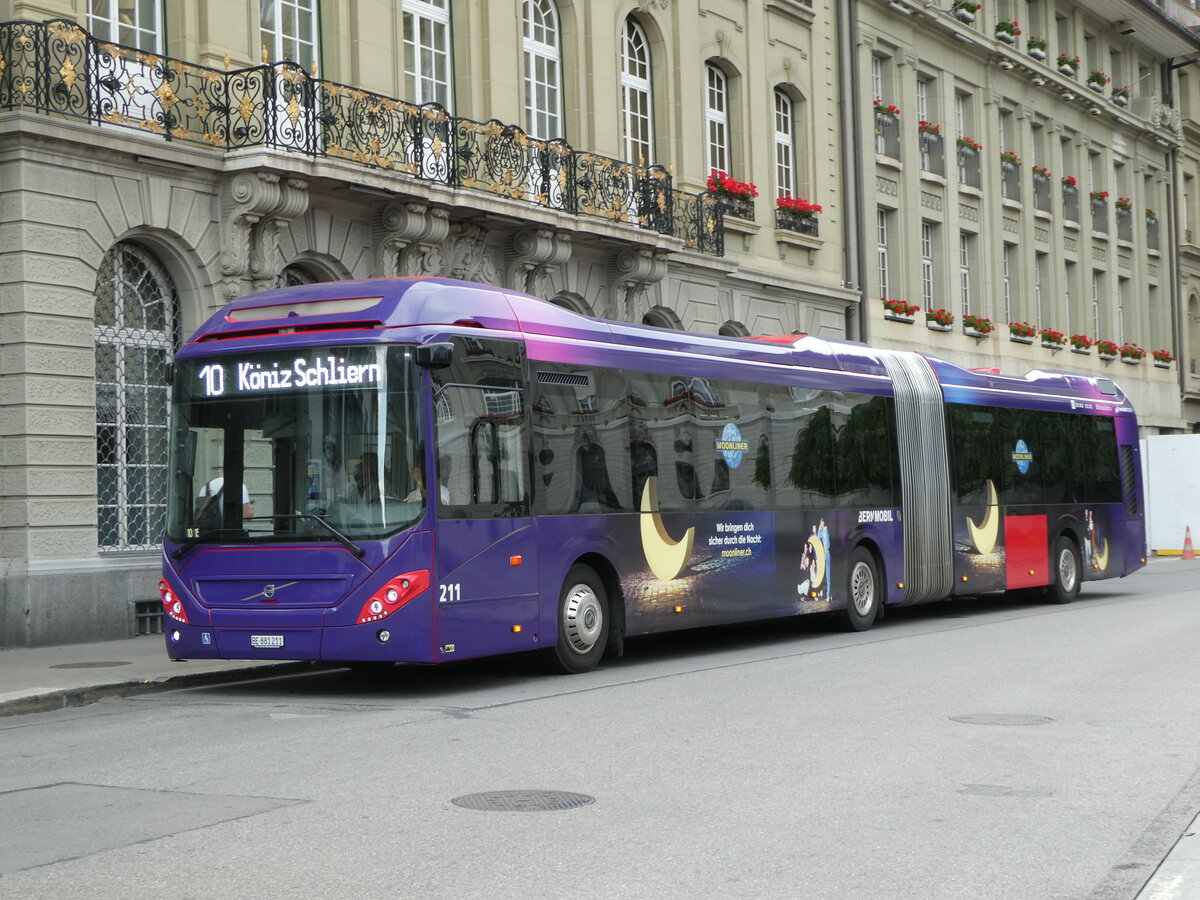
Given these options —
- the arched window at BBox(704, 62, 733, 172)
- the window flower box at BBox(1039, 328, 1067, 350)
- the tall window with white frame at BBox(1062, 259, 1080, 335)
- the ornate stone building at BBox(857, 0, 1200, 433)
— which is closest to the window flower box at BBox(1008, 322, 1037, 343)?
the ornate stone building at BBox(857, 0, 1200, 433)

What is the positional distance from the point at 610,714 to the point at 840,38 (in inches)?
980

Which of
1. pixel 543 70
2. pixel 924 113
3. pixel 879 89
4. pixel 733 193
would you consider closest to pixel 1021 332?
pixel 924 113

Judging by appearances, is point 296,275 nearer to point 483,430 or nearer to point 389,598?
point 483,430

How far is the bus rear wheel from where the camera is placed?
939 inches

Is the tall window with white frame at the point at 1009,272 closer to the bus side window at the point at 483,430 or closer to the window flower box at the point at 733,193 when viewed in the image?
the window flower box at the point at 733,193

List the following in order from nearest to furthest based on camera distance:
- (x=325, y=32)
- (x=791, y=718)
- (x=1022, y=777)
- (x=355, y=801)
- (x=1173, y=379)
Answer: (x=355, y=801) → (x=1022, y=777) → (x=791, y=718) → (x=325, y=32) → (x=1173, y=379)

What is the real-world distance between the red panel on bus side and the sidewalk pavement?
1052 centimetres

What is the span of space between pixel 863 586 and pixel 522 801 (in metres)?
11.9

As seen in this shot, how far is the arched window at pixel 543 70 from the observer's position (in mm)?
25141

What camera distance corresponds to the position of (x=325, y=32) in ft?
70.2

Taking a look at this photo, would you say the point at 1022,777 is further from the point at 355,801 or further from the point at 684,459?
the point at 684,459

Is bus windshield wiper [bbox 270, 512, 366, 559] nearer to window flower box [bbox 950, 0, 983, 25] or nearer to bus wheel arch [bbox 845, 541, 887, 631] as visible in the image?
bus wheel arch [bbox 845, 541, 887, 631]

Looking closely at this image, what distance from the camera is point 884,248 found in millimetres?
35875

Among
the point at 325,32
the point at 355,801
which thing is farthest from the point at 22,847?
the point at 325,32
